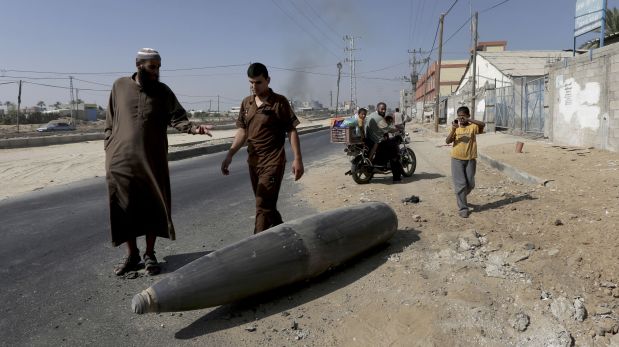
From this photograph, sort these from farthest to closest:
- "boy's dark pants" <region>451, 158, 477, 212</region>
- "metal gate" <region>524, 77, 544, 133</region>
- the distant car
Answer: the distant car
"metal gate" <region>524, 77, 544, 133</region>
"boy's dark pants" <region>451, 158, 477, 212</region>

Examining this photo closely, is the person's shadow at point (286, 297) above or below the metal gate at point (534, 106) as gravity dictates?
below

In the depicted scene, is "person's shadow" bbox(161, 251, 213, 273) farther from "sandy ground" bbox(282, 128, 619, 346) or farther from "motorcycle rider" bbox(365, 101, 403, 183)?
"motorcycle rider" bbox(365, 101, 403, 183)

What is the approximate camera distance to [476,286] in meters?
3.53

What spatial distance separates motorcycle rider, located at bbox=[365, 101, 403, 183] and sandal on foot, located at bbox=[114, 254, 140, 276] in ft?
18.3

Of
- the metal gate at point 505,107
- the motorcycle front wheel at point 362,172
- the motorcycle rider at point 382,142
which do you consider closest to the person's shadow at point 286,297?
the motorcycle front wheel at point 362,172

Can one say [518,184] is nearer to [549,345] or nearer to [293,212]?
[293,212]

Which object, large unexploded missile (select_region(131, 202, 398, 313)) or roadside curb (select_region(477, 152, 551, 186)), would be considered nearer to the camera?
large unexploded missile (select_region(131, 202, 398, 313))

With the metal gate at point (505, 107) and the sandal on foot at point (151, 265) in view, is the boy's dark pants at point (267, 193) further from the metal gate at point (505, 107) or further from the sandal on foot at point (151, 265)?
the metal gate at point (505, 107)

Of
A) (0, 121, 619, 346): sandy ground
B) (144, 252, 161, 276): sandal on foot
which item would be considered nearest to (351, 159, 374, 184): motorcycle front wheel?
(0, 121, 619, 346): sandy ground

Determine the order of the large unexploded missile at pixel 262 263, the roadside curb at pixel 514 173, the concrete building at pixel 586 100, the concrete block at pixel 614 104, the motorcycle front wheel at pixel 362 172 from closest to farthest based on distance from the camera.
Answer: the large unexploded missile at pixel 262 263 → the roadside curb at pixel 514 173 → the motorcycle front wheel at pixel 362 172 → the concrete block at pixel 614 104 → the concrete building at pixel 586 100

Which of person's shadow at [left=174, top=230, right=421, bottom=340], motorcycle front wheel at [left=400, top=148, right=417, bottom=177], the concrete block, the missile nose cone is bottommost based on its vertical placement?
person's shadow at [left=174, top=230, right=421, bottom=340]

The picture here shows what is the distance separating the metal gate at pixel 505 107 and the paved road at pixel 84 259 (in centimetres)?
1687

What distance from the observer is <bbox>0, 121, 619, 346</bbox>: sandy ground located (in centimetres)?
295

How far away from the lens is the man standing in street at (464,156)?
5770 mm
